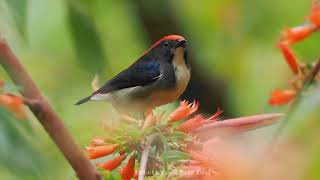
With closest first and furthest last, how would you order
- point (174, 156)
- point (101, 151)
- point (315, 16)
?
1. point (174, 156)
2. point (101, 151)
3. point (315, 16)

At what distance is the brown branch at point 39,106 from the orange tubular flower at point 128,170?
0.21 m

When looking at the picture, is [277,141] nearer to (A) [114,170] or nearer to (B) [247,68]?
(A) [114,170]

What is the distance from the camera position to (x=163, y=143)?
81 cm

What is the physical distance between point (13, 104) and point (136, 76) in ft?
3.46

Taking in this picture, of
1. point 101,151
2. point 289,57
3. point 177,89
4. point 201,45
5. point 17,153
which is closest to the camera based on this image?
point 17,153

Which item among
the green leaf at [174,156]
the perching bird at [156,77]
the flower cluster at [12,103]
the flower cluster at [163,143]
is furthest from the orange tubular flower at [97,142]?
the perching bird at [156,77]

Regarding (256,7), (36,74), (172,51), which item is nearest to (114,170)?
(172,51)

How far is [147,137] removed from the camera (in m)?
0.83

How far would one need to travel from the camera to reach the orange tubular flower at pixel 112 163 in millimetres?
831

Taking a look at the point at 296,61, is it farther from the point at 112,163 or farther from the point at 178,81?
the point at 178,81

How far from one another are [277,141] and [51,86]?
1.60 m

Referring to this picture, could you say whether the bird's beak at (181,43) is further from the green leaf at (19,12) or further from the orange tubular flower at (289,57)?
the green leaf at (19,12)

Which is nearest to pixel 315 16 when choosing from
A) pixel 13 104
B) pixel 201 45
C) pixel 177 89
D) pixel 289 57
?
pixel 289 57

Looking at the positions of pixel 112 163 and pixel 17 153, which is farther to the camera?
pixel 112 163
